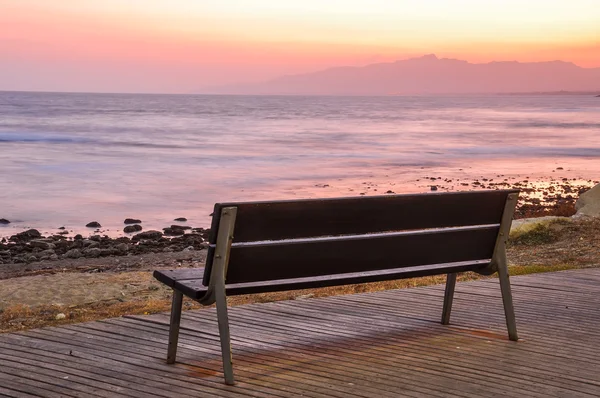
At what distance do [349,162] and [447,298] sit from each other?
32.8 metres

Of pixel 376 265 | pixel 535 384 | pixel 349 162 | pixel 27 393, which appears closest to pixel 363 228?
pixel 376 265

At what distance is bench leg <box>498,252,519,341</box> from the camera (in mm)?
4867

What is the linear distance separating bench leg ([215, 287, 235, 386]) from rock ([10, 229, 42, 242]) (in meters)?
14.3

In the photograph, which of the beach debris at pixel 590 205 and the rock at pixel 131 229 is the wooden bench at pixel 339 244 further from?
the rock at pixel 131 229

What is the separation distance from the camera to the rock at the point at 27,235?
1729cm

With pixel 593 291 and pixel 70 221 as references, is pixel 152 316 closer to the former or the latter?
pixel 593 291

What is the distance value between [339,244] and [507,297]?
4.46 feet

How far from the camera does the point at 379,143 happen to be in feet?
172

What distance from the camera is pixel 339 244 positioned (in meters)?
4.23

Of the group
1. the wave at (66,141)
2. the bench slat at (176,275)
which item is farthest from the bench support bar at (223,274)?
the wave at (66,141)

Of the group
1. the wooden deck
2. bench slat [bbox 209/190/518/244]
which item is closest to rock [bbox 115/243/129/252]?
the wooden deck

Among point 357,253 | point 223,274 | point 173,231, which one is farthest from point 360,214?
point 173,231

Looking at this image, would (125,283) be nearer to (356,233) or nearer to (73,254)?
(73,254)

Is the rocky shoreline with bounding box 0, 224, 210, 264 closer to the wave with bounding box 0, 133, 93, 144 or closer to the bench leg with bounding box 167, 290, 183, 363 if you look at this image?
the bench leg with bounding box 167, 290, 183, 363
